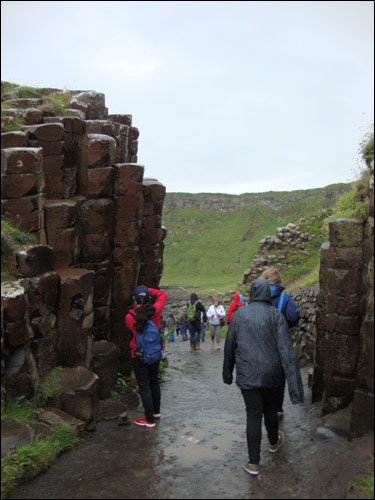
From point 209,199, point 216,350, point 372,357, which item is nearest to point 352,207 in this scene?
point 372,357

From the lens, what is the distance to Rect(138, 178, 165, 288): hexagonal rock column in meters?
14.9

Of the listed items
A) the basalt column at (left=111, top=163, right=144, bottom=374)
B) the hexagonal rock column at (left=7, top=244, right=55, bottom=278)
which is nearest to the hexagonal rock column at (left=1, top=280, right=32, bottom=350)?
the hexagonal rock column at (left=7, top=244, right=55, bottom=278)

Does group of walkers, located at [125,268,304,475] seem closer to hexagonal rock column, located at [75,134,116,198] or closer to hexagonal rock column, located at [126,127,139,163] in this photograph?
hexagonal rock column, located at [75,134,116,198]

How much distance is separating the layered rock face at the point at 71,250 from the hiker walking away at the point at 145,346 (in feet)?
2.98

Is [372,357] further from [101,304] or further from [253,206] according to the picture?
[253,206]

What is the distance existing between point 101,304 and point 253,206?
86378 millimetres

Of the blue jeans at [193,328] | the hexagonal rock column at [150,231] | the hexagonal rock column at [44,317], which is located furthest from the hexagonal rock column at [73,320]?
the blue jeans at [193,328]

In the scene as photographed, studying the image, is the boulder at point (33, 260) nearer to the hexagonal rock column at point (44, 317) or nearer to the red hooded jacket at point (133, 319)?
the hexagonal rock column at point (44, 317)

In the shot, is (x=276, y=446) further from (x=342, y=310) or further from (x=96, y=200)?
(x=96, y=200)

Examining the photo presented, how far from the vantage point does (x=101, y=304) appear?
1258 centimetres

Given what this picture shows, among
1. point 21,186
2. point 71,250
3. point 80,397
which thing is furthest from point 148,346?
point 21,186

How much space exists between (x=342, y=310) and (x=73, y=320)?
4889 millimetres

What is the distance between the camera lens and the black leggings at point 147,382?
366 inches

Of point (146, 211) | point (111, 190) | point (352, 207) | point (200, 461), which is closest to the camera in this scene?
point (200, 461)
